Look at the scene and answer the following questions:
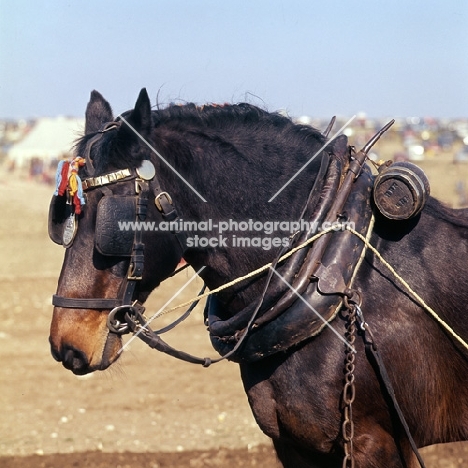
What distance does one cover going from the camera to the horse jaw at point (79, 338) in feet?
10.6

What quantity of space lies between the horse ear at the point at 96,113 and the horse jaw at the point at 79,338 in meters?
0.88

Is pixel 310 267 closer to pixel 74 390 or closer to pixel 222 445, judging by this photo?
pixel 222 445

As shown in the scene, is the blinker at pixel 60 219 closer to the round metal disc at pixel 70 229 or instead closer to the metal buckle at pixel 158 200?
the round metal disc at pixel 70 229

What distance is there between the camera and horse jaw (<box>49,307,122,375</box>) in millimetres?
3217

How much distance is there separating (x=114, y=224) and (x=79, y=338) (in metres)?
0.52

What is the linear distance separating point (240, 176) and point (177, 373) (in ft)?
17.7

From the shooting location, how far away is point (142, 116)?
3197 mm

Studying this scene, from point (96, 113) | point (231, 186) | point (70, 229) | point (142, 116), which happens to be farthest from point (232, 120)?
point (70, 229)

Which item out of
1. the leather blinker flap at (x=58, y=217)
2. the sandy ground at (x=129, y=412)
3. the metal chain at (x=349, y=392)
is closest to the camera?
the metal chain at (x=349, y=392)

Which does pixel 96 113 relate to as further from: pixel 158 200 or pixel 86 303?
pixel 86 303

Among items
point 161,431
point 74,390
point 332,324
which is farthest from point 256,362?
point 74,390
